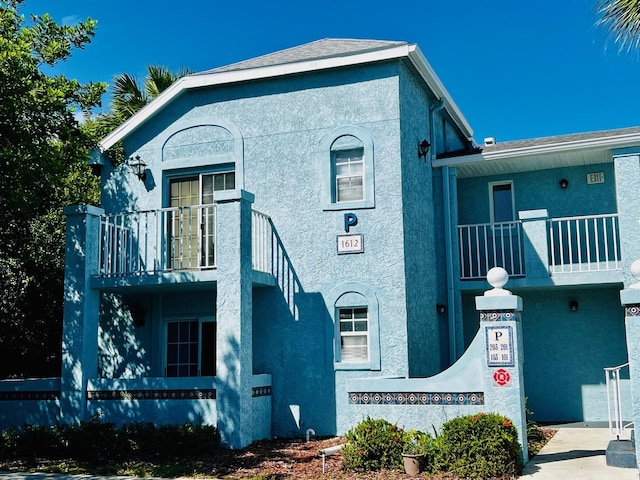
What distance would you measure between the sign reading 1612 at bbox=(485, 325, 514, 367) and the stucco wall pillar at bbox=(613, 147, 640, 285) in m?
4.75

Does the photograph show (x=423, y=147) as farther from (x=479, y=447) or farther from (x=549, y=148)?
(x=479, y=447)

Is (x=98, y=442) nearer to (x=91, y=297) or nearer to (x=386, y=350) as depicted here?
(x=91, y=297)

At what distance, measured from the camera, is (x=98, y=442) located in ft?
38.3

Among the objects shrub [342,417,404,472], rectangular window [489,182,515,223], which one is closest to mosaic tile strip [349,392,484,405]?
shrub [342,417,404,472]

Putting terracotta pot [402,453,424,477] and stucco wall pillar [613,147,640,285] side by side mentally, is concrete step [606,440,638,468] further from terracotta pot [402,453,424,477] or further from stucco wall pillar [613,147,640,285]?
stucco wall pillar [613,147,640,285]

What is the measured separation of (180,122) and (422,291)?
5975mm

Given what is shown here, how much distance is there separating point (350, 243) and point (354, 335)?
1.67 meters

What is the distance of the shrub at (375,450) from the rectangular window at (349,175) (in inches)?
198

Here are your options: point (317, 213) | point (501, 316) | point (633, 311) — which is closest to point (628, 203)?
point (633, 311)

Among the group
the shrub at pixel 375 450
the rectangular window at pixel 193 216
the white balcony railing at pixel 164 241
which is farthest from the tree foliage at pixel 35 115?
the shrub at pixel 375 450

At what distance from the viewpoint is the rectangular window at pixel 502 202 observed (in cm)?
1628

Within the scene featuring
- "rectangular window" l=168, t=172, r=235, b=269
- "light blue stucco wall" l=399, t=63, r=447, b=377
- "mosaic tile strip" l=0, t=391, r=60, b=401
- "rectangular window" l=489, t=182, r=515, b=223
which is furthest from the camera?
"rectangular window" l=489, t=182, r=515, b=223

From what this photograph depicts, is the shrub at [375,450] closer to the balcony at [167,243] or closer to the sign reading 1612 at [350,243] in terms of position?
the sign reading 1612 at [350,243]

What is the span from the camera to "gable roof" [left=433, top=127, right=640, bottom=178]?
1431 cm
